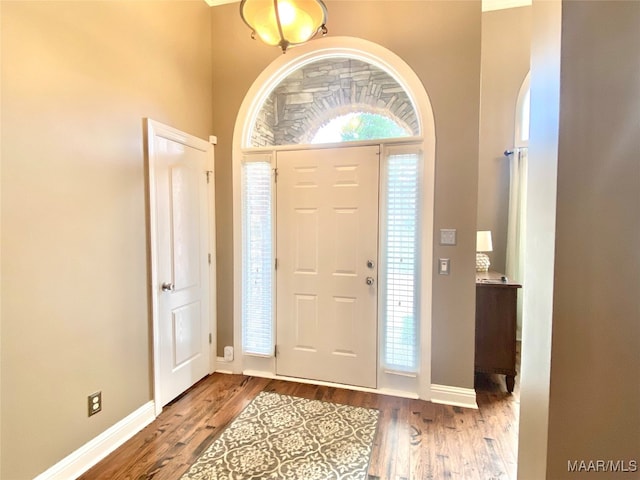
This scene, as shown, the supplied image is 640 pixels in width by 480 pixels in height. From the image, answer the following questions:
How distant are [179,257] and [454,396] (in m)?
2.49

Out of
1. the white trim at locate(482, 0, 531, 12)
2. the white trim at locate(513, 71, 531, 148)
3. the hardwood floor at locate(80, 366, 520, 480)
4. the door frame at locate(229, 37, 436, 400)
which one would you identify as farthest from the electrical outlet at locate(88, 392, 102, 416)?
the white trim at locate(482, 0, 531, 12)

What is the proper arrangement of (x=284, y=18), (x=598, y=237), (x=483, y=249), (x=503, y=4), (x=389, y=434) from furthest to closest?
(x=503, y=4) → (x=483, y=249) → (x=389, y=434) → (x=284, y=18) → (x=598, y=237)

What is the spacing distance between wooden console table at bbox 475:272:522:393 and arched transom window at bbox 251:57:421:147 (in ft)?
4.93

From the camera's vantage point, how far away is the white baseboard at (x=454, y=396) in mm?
2473

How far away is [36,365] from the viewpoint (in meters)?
1.58

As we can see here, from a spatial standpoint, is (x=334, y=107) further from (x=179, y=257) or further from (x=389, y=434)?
(x=389, y=434)

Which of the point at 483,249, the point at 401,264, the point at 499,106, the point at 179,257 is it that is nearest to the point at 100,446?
the point at 179,257

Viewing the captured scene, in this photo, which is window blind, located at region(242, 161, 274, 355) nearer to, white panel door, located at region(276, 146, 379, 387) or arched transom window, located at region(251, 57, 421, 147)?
white panel door, located at region(276, 146, 379, 387)

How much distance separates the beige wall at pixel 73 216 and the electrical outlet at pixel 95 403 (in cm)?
4

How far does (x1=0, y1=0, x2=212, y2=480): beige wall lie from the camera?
4.89ft

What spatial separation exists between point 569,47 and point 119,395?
2760 millimetres

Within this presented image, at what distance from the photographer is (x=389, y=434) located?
213 centimetres

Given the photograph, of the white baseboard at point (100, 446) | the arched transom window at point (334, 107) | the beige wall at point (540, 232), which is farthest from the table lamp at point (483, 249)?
the white baseboard at point (100, 446)

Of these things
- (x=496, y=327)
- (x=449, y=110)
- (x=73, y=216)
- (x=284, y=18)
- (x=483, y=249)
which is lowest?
(x=496, y=327)
